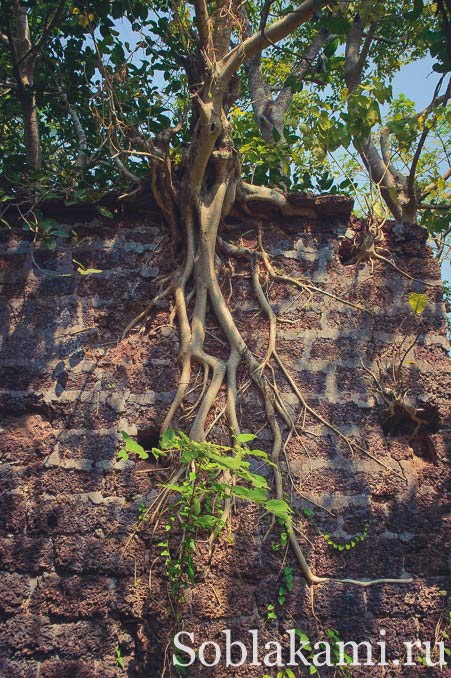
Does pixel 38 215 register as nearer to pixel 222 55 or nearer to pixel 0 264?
pixel 0 264

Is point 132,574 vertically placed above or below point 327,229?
below

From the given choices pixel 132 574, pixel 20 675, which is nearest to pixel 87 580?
pixel 132 574

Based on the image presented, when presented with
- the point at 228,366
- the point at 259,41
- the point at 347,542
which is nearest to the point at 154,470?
the point at 228,366

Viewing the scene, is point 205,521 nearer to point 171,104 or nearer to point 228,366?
point 228,366

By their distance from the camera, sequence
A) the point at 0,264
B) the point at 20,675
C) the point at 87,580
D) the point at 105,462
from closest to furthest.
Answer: the point at 20,675
the point at 87,580
the point at 105,462
the point at 0,264

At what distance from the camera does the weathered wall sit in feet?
8.16

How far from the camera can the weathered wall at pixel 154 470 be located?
8.16 ft

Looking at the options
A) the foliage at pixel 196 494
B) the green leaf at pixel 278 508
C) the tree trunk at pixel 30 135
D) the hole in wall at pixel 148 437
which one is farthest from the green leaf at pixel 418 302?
the tree trunk at pixel 30 135

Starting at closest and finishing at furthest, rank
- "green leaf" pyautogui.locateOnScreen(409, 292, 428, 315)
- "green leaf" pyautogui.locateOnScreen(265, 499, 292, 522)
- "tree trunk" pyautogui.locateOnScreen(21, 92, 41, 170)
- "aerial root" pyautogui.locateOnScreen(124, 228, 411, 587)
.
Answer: "green leaf" pyautogui.locateOnScreen(265, 499, 292, 522), "aerial root" pyautogui.locateOnScreen(124, 228, 411, 587), "green leaf" pyautogui.locateOnScreen(409, 292, 428, 315), "tree trunk" pyautogui.locateOnScreen(21, 92, 41, 170)

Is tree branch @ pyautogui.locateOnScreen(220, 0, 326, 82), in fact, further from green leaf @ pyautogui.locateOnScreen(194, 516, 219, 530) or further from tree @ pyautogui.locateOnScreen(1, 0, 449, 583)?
green leaf @ pyautogui.locateOnScreen(194, 516, 219, 530)

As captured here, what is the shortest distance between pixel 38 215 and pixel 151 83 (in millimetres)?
2555

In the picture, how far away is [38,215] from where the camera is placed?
124 inches

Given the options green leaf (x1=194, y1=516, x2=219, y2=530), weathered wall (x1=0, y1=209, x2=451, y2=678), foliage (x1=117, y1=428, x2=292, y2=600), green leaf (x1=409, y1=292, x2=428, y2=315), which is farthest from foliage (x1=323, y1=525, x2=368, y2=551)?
green leaf (x1=409, y1=292, x2=428, y2=315)

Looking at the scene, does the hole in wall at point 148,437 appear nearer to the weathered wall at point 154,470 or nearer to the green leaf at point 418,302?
the weathered wall at point 154,470
